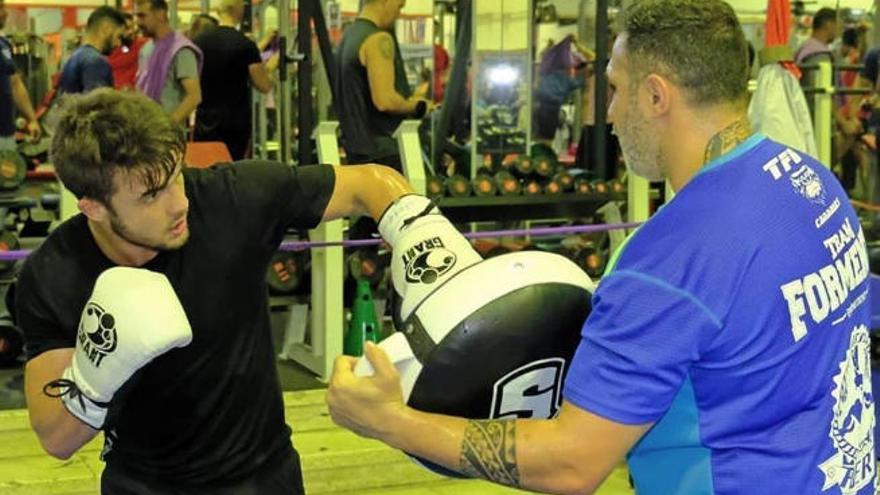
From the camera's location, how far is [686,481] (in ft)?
5.32

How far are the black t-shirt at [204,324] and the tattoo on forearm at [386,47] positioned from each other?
134 inches

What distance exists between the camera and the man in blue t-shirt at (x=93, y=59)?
6.42 meters

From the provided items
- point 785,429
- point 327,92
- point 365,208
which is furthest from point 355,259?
point 785,429

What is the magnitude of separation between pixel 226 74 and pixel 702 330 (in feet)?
17.8

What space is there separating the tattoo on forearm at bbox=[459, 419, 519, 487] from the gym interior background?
2976mm

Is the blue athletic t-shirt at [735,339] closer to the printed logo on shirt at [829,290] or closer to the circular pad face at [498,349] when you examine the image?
the printed logo on shirt at [829,290]

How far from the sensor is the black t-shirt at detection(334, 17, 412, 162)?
589cm

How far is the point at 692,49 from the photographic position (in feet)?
5.24

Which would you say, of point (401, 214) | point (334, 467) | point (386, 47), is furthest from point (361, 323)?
point (401, 214)

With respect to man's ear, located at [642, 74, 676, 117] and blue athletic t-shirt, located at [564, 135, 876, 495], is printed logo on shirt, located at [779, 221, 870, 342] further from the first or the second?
man's ear, located at [642, 74, 676, 117]

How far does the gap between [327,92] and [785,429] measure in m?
6.32

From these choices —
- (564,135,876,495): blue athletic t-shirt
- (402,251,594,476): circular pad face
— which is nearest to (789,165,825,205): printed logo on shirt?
(564,135,876,495): blue athletic t-shirt

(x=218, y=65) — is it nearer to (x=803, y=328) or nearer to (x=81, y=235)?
(x=81, y=235)

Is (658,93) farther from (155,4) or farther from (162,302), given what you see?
(155,4)
